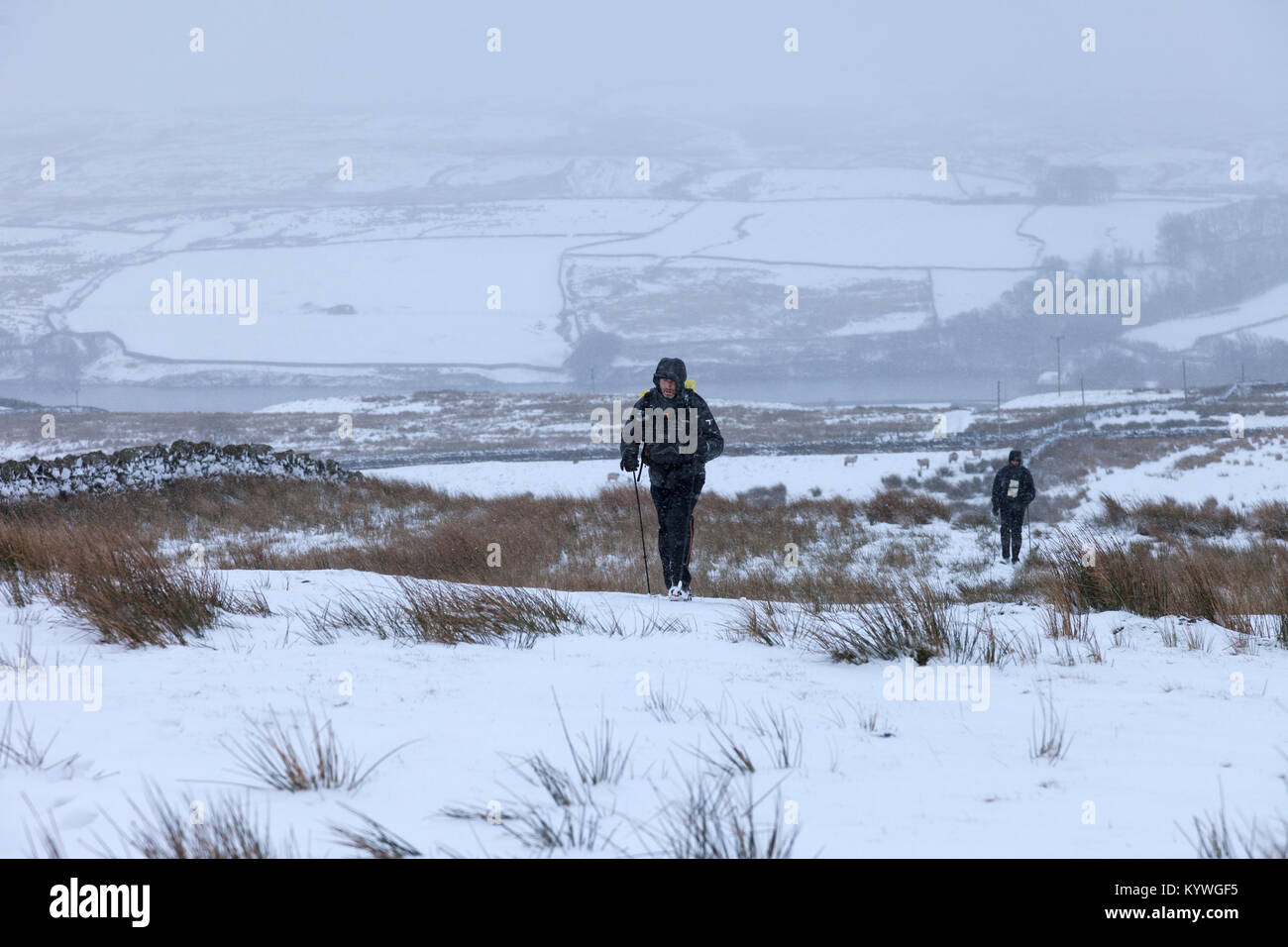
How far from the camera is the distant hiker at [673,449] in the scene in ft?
24.3

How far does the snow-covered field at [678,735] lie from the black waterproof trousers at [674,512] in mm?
2463

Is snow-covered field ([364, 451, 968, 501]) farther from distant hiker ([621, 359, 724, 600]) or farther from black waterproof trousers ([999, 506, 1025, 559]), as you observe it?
distant hiker ([621, 359, 724, 600])

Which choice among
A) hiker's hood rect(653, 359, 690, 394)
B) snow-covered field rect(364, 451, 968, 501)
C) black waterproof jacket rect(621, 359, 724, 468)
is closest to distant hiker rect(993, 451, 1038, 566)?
black waterproof jacket rect(621, 359, 724, 468)

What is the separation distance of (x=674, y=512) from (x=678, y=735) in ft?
14.3

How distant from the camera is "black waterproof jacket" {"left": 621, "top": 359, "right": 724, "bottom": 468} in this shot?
7402mm

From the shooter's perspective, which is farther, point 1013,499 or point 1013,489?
point 1013,489

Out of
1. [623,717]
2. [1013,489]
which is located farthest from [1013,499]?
[623,717]

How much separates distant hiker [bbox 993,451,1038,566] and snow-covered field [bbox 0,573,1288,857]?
23.1 ft

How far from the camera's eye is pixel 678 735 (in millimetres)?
3205

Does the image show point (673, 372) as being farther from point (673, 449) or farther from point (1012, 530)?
point (1012, 530)

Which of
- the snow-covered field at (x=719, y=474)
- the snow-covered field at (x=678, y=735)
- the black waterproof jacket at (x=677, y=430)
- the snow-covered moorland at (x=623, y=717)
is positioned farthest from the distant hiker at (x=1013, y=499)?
the snow-covered field at (x=719, y=474)

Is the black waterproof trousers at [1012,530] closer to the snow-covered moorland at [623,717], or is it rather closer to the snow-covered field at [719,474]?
the snow-covered moorland at [623,717]
